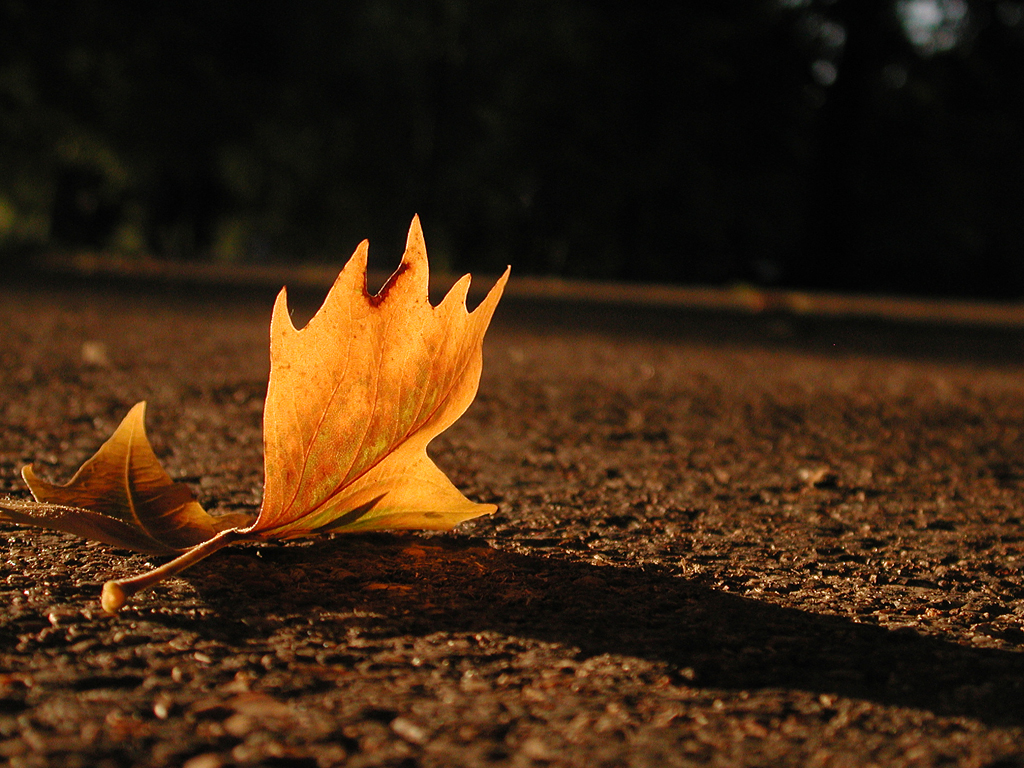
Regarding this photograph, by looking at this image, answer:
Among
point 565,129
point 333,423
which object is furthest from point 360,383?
point 565,129

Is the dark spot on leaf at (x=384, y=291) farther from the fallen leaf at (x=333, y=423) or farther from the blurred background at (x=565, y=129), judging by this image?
the blurred background at (x=565, y=129)

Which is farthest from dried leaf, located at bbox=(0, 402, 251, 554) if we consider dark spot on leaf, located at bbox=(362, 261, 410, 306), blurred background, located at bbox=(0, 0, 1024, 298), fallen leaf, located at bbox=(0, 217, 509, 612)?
blurred background, located at bbox=(0, 0, 1024, 298)

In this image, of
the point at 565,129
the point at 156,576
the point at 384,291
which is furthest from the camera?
the point at 565,129

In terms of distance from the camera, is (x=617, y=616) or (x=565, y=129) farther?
(x=565, y=129)

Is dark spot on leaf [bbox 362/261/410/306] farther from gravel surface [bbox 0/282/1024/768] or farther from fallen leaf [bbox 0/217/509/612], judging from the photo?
gravel surface [bbox 0/282/1024/768]

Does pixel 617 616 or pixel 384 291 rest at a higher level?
pixel 384 291

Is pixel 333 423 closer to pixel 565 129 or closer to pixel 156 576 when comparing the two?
pixel 156 576
